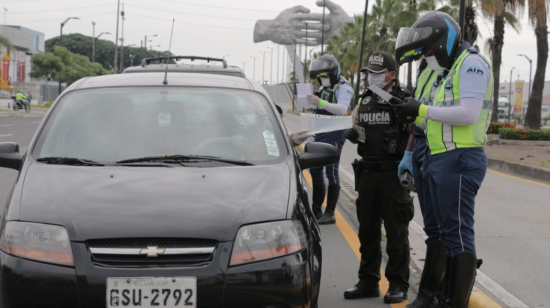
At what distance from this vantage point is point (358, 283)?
517cm

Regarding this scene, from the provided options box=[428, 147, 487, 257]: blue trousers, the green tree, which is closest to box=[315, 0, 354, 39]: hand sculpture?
the green tree

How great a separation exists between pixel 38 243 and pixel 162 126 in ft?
4.25

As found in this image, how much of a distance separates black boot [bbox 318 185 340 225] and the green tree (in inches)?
2428

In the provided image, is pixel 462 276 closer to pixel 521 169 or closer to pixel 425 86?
pixel 425 86

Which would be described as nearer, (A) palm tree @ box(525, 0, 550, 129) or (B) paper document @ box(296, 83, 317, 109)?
(B) paper document @ box(296, 83, 317, 109)

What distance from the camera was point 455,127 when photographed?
418 centimetres

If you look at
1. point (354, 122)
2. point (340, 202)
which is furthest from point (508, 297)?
point (340, 202)

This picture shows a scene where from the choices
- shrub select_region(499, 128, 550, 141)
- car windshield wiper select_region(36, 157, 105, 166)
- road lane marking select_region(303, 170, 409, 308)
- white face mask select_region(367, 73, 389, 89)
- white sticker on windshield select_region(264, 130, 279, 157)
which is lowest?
road lane marking select_region(303, 170, 409, 308)

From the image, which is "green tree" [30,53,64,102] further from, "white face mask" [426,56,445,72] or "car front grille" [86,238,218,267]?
"car front grille" [86,238,218,267]

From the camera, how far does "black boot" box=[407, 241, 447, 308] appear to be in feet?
15.2

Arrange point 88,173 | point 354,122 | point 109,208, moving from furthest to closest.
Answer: point 354,122 < point 88,173 < point 109,208

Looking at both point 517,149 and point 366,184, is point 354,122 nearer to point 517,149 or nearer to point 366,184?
point 366,184

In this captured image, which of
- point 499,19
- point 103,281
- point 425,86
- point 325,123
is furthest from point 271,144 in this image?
point 499,19

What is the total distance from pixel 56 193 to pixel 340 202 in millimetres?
6748
